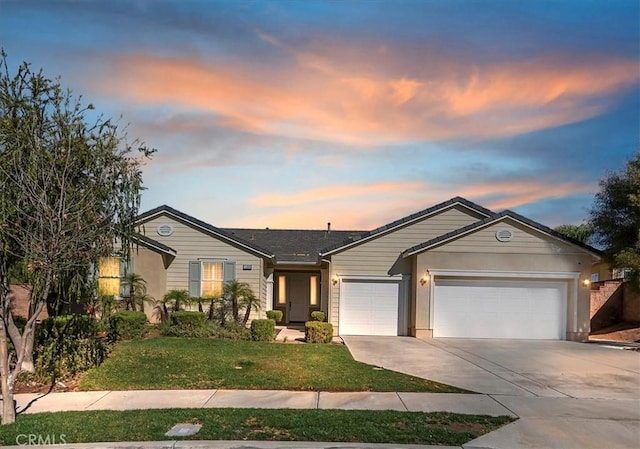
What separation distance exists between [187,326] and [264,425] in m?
8.71

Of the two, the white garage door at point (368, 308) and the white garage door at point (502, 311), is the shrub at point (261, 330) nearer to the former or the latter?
the white garage door at point (368, 308)

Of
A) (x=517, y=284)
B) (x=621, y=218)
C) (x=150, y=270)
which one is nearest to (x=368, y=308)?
(x=517, y=284)

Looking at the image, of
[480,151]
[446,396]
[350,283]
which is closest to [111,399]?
[446,396]

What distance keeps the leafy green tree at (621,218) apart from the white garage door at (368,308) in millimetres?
7251

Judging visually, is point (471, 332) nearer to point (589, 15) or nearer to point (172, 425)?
point (589, 15)

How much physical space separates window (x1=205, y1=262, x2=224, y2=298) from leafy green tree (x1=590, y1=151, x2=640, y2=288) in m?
13.5

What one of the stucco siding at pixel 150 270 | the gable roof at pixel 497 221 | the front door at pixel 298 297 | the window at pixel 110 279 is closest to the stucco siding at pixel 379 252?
the gable roof at pixel 497 221

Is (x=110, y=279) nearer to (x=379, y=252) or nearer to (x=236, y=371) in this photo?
(x=236, y=371)

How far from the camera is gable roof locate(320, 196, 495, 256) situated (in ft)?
57.6

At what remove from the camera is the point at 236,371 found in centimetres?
945

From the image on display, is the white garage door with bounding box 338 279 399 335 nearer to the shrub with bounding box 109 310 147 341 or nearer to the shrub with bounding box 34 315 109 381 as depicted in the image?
the shrub with bounding box 109 310 147 341

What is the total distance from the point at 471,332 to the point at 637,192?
6.94 metres

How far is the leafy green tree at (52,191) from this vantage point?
6.32 meters

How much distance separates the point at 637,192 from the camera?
1477cm
